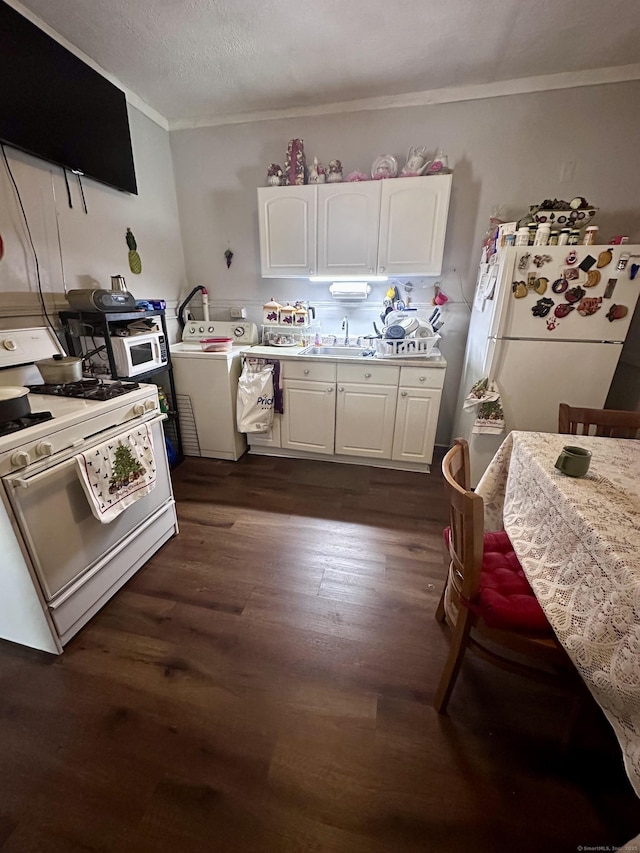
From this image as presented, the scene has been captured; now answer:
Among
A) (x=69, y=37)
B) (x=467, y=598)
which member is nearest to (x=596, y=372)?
(x=467, y=598)

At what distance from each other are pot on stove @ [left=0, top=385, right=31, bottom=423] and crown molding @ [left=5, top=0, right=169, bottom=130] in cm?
193

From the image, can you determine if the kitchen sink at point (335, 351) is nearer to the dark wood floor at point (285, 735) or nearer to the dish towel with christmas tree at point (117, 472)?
the dish towel with christmas tree at point (117, 472)

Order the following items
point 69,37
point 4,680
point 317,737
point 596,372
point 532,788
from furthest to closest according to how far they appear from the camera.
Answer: point 596,372 < point 69,37 < point 4,680 < point 317,737 < point 532,788

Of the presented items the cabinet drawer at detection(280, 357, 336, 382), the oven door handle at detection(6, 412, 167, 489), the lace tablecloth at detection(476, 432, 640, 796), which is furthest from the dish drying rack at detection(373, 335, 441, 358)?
the oven door handle at detection(6, 412, 167, 489)

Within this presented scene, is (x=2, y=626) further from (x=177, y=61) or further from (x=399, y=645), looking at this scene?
(x=177, y=61)

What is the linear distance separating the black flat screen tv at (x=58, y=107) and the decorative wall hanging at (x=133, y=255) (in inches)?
11.6

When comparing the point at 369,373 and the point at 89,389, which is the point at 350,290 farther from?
the point at 89,389

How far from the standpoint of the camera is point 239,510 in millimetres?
2230

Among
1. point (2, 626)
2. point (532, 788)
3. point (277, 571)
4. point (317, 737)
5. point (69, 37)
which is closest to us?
point (532, 788)

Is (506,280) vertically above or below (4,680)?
above

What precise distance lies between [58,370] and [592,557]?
215 cm

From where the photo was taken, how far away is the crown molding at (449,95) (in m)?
2.14

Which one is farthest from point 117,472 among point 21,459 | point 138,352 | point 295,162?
point 295,162

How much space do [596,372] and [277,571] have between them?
220 cm
